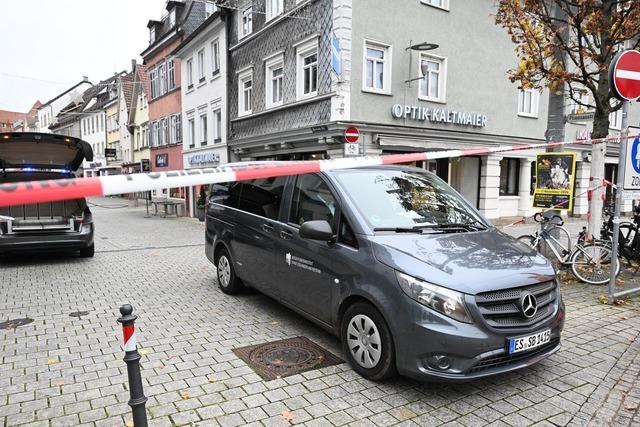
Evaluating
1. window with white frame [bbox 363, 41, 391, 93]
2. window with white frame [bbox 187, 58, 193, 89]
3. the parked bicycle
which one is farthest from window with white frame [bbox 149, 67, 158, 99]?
the parked bicycle

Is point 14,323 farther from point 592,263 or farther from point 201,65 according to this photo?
point 201,65

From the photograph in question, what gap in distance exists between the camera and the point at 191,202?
23.1 meters

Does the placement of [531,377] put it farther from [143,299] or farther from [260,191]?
[143,299]

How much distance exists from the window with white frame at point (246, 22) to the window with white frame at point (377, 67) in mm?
6718

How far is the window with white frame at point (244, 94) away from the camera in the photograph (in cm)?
1919

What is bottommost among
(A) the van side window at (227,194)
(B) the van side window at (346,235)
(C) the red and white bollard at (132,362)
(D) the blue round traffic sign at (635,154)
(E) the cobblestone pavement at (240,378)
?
(E) the cobblestone pavement at (240,378)

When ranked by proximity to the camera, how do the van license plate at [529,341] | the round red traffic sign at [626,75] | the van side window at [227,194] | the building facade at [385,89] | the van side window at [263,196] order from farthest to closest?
1. the building facade at [385,89]
2. the van side window at [227,194]
3. the round red traffic sign at [626,75]
4. the van side window at [263,196]
5. the van license plate at [529,341]

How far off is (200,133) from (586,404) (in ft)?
74.0

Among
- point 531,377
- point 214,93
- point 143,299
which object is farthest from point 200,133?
point 531,377

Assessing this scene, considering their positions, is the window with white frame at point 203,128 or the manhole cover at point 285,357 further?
the window with white frame at point 203,128

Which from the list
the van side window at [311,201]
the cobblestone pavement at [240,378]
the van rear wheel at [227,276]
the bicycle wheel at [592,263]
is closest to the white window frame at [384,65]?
the bicycle wheel at [592,263]

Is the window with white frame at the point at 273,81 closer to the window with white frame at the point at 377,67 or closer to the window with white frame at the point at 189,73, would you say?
the window with white frame at the point at 377,67

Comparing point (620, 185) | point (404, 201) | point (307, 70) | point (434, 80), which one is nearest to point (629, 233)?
point (620, 185)

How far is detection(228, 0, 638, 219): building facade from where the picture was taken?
13.6 m
